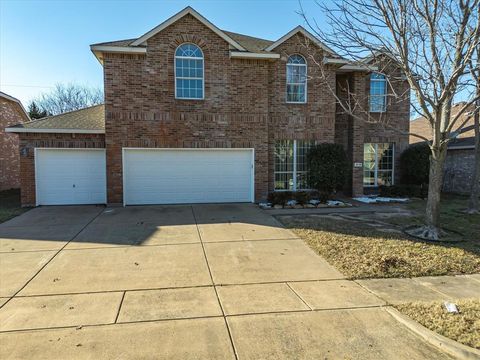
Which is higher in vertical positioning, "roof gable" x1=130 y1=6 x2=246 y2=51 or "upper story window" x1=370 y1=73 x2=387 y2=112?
"roof gable" x1=130 y1=6 x2=246 y2=51

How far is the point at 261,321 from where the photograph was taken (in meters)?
4.21

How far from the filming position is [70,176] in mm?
13125

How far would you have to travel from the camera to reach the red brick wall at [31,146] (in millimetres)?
12680

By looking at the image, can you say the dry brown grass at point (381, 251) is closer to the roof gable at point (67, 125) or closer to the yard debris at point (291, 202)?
the yard debris at point (291, 202)

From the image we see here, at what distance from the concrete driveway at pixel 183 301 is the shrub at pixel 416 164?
9682mm

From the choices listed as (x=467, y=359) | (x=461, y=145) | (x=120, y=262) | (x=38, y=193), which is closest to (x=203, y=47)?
(x=38, y=193)

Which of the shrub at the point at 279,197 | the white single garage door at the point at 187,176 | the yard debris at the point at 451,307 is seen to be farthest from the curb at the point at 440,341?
the white single garage door at the point at 187,176

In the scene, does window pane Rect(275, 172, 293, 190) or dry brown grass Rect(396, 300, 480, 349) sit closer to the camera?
dry brown grass Rect(396, 300, 480, 349)

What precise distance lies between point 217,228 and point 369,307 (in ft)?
16.9

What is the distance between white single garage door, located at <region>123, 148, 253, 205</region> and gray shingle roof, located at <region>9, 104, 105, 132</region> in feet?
6.12

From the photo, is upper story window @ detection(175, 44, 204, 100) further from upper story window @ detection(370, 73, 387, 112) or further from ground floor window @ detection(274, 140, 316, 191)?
upper story window @ detection(370, 73, 387, 112)

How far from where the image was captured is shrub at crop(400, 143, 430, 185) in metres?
15.2

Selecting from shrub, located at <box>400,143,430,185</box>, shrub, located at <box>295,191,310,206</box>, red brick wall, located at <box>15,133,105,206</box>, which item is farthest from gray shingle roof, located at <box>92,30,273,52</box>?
shrub, located at <box>400,143,430,185</box>

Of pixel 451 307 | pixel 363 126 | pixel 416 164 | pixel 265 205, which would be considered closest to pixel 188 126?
pixel 265 205
